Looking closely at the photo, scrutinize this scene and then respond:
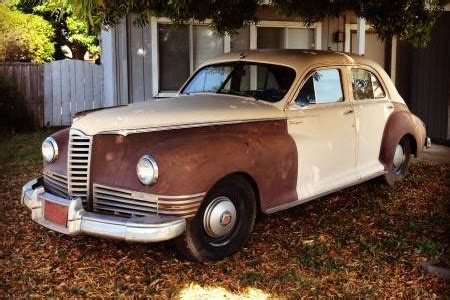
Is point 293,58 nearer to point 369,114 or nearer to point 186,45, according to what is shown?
point 369,114

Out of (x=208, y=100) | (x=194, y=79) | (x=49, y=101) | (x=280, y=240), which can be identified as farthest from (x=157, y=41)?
(x=280, y=240)

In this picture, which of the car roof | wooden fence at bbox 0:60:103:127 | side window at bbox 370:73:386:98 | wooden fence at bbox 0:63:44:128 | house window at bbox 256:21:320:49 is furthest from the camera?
wooden fence at bbox 0:60:103:127

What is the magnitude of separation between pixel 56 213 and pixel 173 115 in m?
1.25

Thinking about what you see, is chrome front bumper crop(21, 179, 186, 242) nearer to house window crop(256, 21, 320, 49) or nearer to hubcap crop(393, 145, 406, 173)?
hubcap crop(393, 145, 406, 173)

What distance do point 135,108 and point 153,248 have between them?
1273mm

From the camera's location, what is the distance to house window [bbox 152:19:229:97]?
36.8 ft

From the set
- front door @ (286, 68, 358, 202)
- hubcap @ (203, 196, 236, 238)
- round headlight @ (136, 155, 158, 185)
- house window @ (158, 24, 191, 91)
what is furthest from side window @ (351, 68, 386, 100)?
house window @ (158, 24, 191, 91)

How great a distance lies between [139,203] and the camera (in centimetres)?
445

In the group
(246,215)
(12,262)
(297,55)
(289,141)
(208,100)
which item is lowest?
(12,262)

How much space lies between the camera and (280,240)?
17.8 ft

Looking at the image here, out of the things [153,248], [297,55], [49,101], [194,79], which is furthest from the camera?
[49,101]

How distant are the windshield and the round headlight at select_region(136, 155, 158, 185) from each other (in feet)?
5.56

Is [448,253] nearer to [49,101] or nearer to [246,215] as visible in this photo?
[246,215]

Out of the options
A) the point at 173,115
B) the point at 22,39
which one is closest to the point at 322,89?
the point at 173,115
